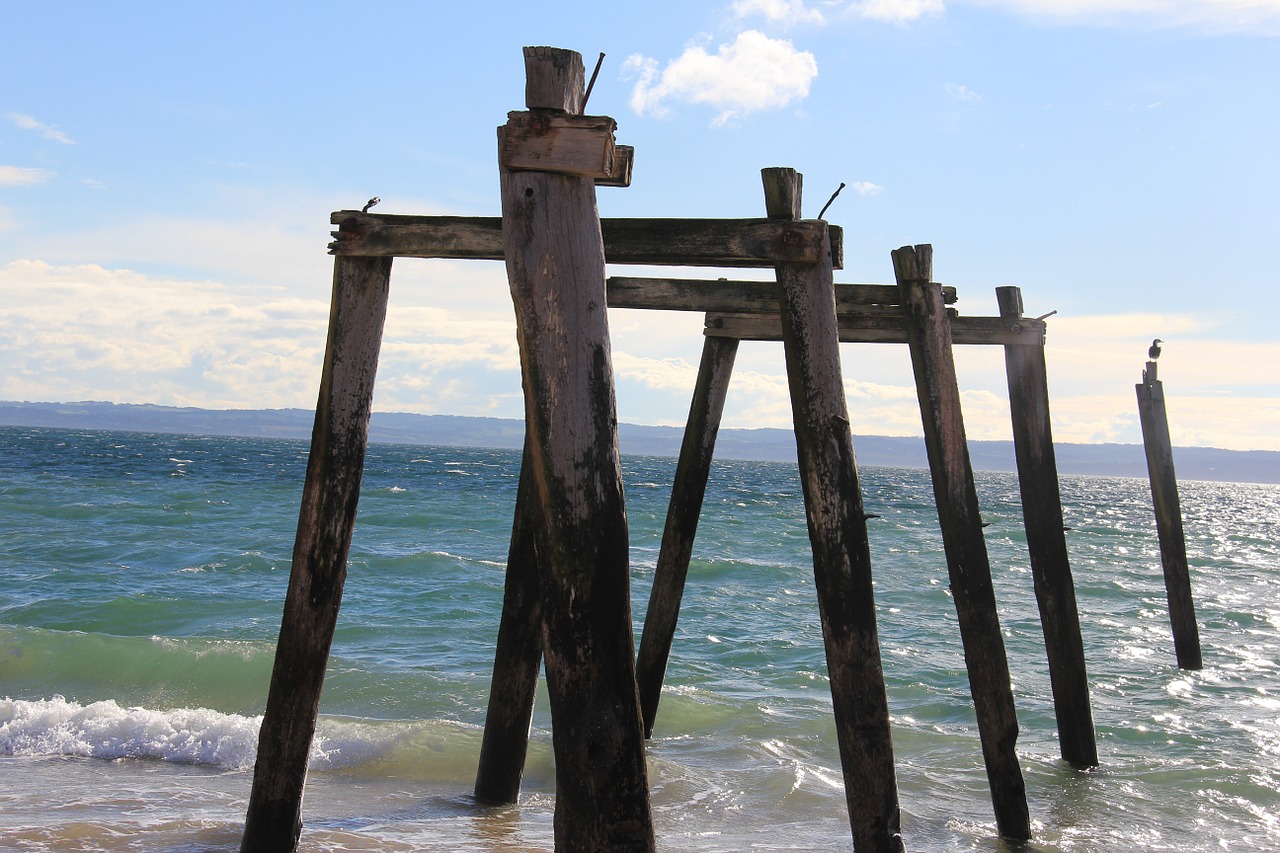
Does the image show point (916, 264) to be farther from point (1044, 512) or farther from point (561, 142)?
point (561, 142)

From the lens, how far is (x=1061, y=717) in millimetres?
6844

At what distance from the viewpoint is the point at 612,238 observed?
441 centimetres

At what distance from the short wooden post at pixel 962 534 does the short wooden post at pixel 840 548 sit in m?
1.39

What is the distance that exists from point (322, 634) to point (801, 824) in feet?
9.71

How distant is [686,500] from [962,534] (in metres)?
1.87

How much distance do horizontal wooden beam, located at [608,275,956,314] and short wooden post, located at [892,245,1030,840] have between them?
56 centimetres

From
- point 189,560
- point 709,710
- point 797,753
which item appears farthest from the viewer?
point 189,560

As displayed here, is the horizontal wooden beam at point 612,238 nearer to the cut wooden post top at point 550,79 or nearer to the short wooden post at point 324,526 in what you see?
the short wooden post at point 324,526

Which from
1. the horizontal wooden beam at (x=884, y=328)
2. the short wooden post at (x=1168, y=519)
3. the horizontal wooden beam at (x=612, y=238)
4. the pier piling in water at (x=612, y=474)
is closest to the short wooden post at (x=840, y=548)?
the pier piling in water at (x=612, y=474)

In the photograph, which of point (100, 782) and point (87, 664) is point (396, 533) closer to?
point (87, 664)

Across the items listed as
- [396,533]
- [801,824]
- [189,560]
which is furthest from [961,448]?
[396,533]

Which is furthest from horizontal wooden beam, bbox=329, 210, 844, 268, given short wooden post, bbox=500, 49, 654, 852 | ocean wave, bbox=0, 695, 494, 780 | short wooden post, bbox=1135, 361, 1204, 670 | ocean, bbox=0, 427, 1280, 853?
short wooden post, bbox=1135, 361, 1204, 670

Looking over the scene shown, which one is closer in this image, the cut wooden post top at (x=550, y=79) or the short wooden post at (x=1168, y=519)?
the cut wooden post top at (x=550, y=79)

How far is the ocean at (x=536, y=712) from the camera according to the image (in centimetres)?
570
